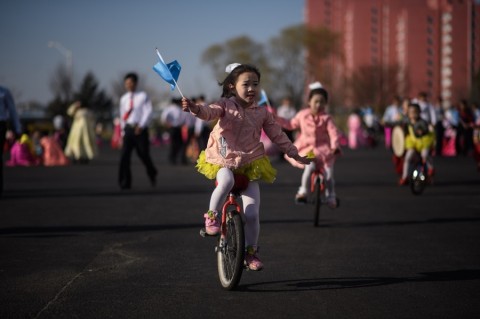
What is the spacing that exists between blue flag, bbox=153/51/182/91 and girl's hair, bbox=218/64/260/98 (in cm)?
42

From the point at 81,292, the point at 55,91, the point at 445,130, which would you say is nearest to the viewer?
the point at 81,292

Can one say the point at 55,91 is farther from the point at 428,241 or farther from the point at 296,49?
the point at 428,241

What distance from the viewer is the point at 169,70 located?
6.28 m

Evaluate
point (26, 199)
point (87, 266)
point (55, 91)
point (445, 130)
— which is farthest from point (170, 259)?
point (55, 91)

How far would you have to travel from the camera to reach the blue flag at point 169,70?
6262 millimetres

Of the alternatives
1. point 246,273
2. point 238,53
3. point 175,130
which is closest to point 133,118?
point 246,273

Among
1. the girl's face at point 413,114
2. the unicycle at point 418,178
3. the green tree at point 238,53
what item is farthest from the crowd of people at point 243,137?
the green tree at point 238,53

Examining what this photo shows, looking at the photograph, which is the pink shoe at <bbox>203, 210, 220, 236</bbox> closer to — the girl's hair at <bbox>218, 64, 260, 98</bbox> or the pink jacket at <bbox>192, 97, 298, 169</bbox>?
the pink jacket at <bbox>192, 97, 298, 169</bbox>

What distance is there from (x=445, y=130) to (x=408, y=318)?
26.5 meters

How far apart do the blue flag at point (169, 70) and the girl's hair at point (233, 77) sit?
42cm

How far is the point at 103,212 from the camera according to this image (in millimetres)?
11617

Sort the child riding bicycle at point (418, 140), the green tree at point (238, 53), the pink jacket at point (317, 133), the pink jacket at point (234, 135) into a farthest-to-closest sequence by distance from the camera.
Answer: the green tree at point (238, 53) → the child riding bicycle at point (418, 140) → the pink jacket at point (317, 133) → the pink jacket at point (234, 135)

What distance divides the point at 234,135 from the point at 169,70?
733 mm

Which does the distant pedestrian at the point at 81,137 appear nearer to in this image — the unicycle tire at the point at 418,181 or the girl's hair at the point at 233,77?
the unicycle tire at the point at 418,181
